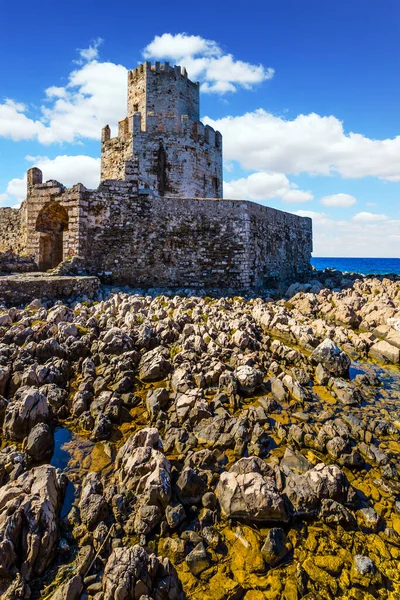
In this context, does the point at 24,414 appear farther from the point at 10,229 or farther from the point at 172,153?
the point at 10,229

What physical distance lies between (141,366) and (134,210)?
8.65 meters

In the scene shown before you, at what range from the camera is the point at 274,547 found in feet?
9.96

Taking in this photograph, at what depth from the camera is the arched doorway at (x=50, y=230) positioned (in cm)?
1408

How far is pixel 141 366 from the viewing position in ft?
21.4

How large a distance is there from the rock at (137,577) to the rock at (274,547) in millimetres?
793

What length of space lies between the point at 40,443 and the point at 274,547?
2817mm

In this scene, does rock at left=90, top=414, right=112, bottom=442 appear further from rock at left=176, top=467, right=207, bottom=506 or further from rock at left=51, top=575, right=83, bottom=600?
rock at left=51, top=575, right=83, bottom=600

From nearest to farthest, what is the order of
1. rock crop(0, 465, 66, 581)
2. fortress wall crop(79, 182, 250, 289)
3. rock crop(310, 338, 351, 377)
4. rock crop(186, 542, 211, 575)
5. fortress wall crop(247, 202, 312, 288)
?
rock crop(0, 465, 66, 581)
rock crop(186, 542, 211, 575)
rock crop(310, 338, 351, 377)
fortress wall crop(79, 182, 250, 289)
fortress wall crop(247, 202, 312, 288)

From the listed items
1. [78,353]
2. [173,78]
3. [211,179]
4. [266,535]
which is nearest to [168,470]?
[266,535]

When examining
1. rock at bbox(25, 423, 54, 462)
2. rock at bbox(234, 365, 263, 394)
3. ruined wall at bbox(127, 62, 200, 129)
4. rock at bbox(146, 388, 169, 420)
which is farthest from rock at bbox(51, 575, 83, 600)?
ruined wall at bbox(127, 62, 200, 129)

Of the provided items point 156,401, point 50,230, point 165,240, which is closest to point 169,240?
point 165,240

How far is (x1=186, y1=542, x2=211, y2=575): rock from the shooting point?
2863mm

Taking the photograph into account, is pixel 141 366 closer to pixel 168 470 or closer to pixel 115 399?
pixel 115 399

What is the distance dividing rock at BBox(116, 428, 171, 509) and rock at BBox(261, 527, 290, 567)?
97cm
